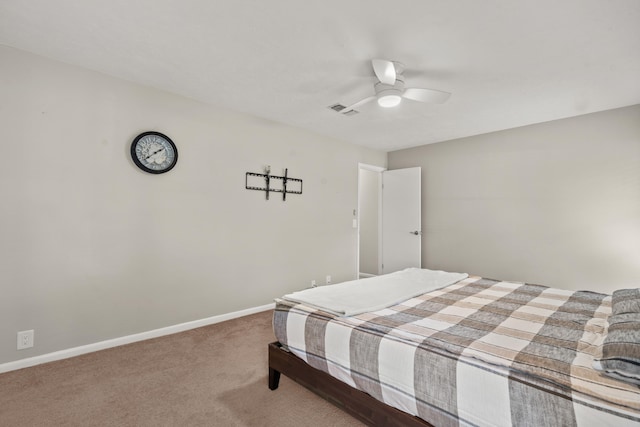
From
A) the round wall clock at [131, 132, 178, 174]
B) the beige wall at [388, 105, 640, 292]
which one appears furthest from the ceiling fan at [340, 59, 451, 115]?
the beige wall at [388, 105, 640, 292]

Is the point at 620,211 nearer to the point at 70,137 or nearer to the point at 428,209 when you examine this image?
the point at 428,209

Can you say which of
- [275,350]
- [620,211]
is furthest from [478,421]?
[620,211]

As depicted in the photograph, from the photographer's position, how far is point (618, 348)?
42.6 inches

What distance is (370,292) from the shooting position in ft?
7.29

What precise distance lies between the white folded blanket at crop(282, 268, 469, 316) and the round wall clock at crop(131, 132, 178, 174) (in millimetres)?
1854

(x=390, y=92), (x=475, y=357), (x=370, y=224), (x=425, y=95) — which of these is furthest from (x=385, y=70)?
(x=370, y=224)

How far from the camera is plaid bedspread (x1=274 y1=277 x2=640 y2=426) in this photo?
1016mm

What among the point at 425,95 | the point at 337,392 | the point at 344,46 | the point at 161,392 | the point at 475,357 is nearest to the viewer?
the point at 475,357

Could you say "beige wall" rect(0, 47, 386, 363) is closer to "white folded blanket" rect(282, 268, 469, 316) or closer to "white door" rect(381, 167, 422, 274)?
"white folded blanket" rect(282, 268, 469, 316)

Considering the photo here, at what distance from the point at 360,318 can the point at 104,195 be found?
7.88 ft

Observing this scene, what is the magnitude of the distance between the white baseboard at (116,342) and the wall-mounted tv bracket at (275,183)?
144 centimetres

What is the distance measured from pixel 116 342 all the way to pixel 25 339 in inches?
23.6

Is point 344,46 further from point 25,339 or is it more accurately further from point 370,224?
point 370,224

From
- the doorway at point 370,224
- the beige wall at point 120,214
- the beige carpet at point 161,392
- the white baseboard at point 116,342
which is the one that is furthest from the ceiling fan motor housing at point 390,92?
the doorway at point 370,224
